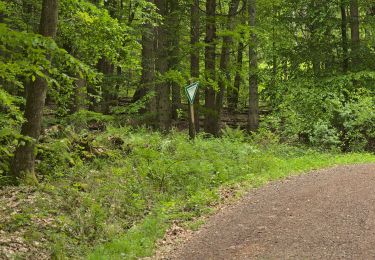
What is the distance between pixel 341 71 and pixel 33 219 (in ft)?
51.5

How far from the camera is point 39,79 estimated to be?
10.1 metres

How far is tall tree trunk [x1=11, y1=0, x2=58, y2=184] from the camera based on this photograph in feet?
32.5

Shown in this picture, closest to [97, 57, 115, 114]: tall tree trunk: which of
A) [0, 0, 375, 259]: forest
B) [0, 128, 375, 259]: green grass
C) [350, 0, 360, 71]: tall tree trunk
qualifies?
[0, 0, 375, 259]: forest

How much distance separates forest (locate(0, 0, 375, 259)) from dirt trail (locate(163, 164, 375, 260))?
736mm

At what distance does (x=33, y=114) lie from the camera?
1022 centimetres

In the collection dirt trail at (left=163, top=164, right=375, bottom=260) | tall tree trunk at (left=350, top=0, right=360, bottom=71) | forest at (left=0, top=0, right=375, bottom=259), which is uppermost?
tall tree trunk at (left=350, top=0, right=360, bottom=71)

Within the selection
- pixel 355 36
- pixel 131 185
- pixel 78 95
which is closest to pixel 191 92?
pixel 131 185

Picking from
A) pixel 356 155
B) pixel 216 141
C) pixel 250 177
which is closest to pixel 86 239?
pixel 250 177

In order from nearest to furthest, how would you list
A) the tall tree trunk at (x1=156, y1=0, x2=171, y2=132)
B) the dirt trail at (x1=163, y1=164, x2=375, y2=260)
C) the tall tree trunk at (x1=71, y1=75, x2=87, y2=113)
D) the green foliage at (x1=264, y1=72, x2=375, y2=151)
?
the dirt trail at (x1=163, y1=164, x2=375, y2=260) → the tall tree trunk at (x1=71, y1=75, x2=87, y2=113) → the green foliage at (x1=264, y1=72, x2=375, y2=151) → the tall tree trunk at (x1=156, y1=0, x2=171, y2=132)

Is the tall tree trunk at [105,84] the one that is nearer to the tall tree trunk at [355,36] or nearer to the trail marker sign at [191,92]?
the trail marker sign at [191,92]

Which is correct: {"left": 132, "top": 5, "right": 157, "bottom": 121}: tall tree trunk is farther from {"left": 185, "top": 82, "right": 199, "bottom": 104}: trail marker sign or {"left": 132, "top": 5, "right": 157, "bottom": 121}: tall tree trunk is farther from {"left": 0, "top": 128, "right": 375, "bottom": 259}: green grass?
{"left": 185, "top": 82, "right": 199, "bottom": 104}: trail marker sign

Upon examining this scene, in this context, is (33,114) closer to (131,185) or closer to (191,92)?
(131,185)

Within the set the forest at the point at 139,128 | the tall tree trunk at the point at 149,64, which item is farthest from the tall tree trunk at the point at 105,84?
the tall tree trunk at the point at 149,64

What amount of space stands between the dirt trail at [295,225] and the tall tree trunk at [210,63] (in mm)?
7749
